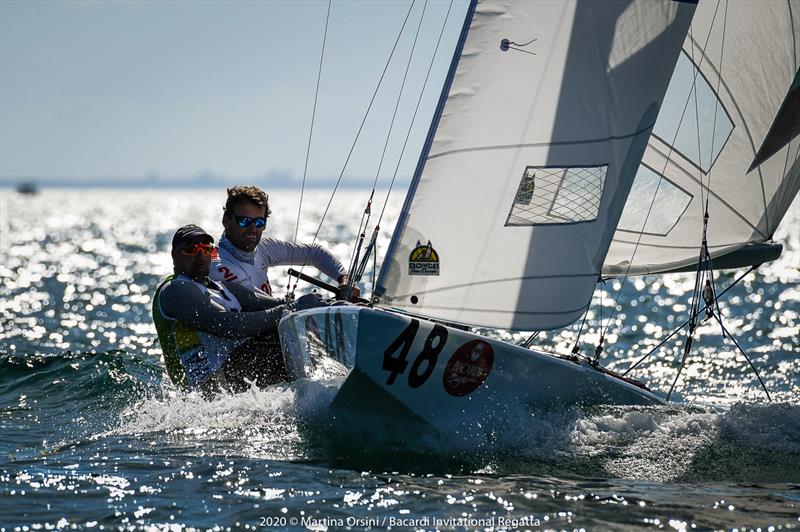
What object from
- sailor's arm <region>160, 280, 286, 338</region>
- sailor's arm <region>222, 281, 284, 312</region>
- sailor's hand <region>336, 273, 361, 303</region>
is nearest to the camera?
sailor's arm <region>160, 280, 286, 338</region>

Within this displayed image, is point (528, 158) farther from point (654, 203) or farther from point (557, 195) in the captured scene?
point (654, 203)

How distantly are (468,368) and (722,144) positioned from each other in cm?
287

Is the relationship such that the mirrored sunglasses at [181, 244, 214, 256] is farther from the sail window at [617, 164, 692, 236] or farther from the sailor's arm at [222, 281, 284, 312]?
the sail window at [617, 164, 692, 236]

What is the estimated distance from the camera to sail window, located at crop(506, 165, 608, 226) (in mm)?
5840

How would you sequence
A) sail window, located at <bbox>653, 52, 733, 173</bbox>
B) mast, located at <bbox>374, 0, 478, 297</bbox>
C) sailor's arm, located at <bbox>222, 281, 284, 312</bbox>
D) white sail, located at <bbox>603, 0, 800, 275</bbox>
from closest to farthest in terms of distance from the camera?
mast, located at <bbox>374, 0, 478, 297</bbox> → sailor's arm, located at <bbox>222, 281, 284, 312</bbox> → white sail, located at <bbox>603, 0, 800, 275</bbox> → sail window, located at <bbox>653, 52, 733, 173</bbox>

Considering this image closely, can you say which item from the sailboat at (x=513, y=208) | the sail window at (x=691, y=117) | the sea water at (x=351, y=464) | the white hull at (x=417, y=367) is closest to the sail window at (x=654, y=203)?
the sail window at (x=691, y=117)

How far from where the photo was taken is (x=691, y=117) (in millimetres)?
7031

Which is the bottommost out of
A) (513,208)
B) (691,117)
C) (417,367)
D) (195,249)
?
(417,367)

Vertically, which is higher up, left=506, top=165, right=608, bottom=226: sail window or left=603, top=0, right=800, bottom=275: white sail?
left=603, top=0, right=800, bottom=275: white sail

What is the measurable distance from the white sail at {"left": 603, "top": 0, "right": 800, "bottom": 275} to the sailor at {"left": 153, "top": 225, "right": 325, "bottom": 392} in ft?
8.13

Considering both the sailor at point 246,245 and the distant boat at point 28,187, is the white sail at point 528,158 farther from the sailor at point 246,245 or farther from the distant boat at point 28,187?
the distant boat at point 28,187

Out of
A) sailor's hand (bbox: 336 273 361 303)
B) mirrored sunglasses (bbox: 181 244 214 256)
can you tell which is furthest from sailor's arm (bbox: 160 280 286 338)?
sailor's hand (bbox: 336 273 361 303)

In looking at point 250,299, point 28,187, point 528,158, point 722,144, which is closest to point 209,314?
point 250,299

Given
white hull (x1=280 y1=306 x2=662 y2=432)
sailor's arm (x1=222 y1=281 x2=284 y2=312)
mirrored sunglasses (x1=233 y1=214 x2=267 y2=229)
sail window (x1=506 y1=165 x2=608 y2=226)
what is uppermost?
sail window (x1=506 y1=165 x2=608 y2=226)
